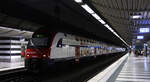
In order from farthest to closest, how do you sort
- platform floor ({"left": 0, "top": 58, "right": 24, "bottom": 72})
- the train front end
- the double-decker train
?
platform floor ({"left": 0, "top": 58, "right": 24, "bottom": 72})
the double-decker train
the train front end

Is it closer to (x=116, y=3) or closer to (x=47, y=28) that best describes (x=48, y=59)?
(x=47, y=28)

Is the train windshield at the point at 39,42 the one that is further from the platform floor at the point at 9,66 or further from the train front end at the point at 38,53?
the platform floor at the point at 9,66

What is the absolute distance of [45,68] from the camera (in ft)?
37.3

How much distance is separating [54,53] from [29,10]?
3.48 metres

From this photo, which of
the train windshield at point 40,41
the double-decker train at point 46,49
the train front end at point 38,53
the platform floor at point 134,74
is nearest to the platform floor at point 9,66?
the train front end at point 38,53

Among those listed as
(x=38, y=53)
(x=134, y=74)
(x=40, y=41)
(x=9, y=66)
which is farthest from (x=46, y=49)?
(x=9, y=66)

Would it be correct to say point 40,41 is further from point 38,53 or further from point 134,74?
point 134,74

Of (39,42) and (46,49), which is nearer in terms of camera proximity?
(46,49)

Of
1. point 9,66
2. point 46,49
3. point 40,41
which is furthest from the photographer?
point 9,66

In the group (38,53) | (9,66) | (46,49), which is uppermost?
(46,49)

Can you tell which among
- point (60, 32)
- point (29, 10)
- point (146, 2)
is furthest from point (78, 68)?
point (146, 2)

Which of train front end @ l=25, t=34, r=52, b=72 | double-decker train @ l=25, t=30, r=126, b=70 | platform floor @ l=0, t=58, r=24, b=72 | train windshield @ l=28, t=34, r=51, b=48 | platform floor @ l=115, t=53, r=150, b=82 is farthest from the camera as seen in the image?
platform floor @ l=0, t=58, r=24, b=72

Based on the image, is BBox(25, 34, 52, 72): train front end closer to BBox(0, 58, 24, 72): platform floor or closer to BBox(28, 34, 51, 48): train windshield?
BBox(28, 34, 51, 48): train windshield

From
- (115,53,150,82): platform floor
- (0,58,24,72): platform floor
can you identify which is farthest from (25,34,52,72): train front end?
(0,58,24,72): platform floor
